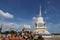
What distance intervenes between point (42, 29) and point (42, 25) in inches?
63.0

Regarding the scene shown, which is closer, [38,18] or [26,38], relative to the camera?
[26,38]

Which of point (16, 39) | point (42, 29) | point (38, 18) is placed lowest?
point (16, 39)

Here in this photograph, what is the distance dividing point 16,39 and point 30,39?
5.54ft

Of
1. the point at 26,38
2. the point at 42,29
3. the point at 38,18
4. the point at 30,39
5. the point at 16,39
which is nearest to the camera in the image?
the point at 16,39

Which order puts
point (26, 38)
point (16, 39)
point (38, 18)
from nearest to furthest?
point (16, 39) < point (26, 38) < point (38, 18)

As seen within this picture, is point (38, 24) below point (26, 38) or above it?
above

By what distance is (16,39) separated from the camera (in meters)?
6.64

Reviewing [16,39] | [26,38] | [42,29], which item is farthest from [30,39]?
[42,29]

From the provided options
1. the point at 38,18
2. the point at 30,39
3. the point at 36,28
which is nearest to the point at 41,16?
the point at 38,18

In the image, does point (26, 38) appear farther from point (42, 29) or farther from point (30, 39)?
point (42, 29)

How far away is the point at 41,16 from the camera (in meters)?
46.6

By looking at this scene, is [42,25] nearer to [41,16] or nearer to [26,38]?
[41,16]

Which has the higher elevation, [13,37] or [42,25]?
[42,25]

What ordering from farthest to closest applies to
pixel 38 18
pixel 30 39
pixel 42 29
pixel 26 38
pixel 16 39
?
pixel 38 18
pixel 42 29
pixel 30 39
pixel 26 38
pixel 16 39
